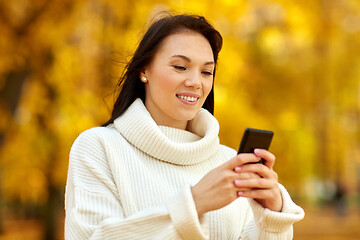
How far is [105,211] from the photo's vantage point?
186 centimetres

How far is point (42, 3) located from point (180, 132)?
3.91 meters

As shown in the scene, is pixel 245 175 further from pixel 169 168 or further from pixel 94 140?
pixel 94 140

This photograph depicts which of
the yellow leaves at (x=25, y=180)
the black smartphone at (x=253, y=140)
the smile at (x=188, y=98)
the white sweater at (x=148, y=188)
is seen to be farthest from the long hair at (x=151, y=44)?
the yellow leaves at (x=25, y=180)

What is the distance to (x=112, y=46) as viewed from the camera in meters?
6.61

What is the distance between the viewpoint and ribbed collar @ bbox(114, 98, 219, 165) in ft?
6.90

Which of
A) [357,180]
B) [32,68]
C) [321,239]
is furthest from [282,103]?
[357,180]

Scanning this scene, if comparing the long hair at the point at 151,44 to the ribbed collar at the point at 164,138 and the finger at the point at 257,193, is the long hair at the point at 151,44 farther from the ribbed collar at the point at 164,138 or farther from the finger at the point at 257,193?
the finger at the point at 257,193

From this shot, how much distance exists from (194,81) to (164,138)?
277mm

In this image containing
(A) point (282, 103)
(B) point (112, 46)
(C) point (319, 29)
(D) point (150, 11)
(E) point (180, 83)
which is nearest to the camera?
(E) point (180, 83)

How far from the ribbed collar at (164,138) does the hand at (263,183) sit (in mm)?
430

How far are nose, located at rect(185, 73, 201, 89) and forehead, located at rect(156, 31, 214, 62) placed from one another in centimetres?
8

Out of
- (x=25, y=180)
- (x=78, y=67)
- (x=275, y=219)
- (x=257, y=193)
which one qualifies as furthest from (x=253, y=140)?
(x=25, y=180)

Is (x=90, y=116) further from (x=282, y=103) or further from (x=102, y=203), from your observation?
(x=282, y=103)

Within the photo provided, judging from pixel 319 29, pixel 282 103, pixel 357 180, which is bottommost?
pixel 319 29
